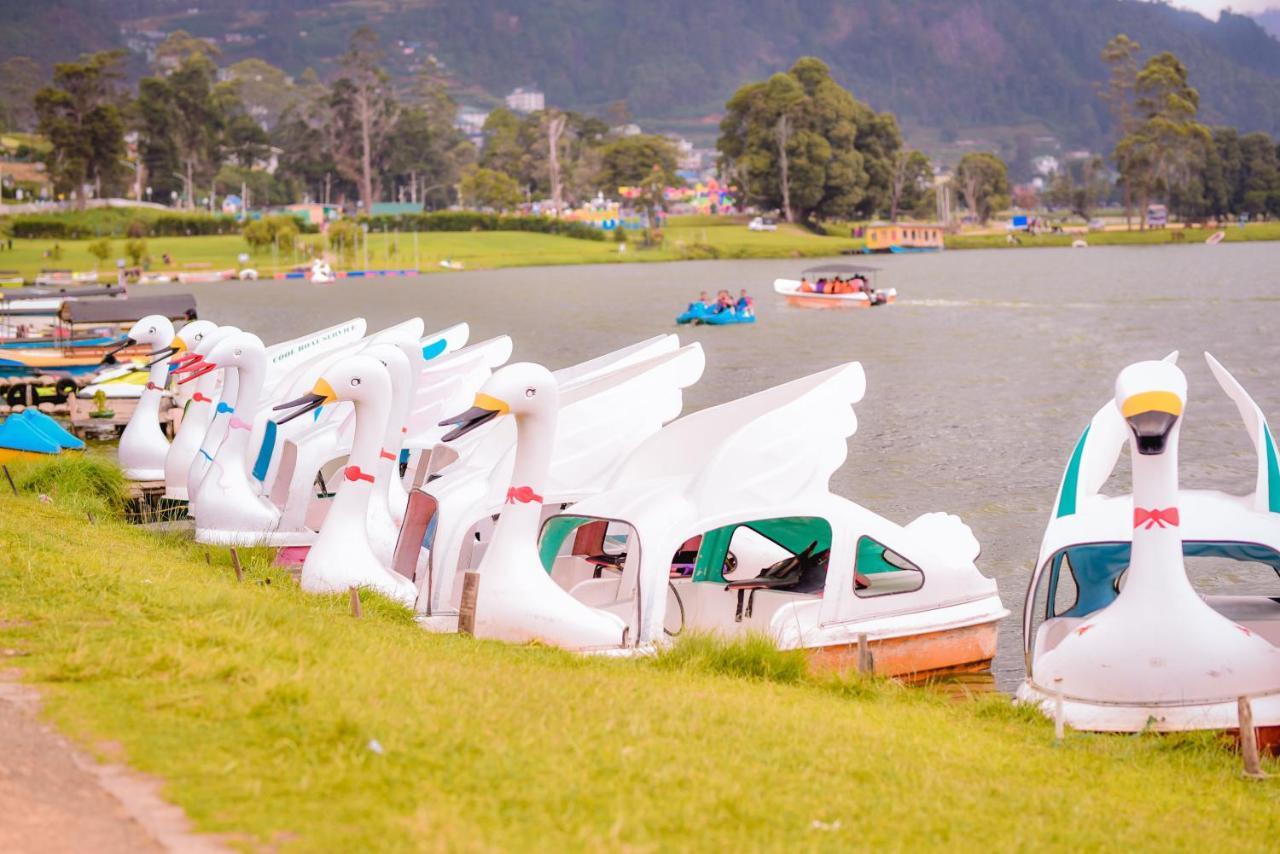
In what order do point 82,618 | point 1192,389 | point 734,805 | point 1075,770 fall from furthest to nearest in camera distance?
point 1192,389 < point 82,618 < point 1075,770 < point 734,805

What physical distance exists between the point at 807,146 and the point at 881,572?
135 meters

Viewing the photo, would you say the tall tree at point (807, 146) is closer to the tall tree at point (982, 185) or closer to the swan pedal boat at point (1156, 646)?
the tall tree at point (982, 185)

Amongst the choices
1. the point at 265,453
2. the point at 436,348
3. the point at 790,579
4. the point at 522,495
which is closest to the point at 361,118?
the point at 436,348

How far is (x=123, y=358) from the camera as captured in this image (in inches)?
1216

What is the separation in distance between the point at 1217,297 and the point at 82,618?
6861 centimetres

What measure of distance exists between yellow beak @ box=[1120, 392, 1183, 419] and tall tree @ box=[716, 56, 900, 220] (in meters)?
135

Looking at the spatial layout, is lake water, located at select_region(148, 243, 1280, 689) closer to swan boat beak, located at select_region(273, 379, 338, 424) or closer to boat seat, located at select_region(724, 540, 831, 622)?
boat seat, located at select_region(724, 540, 831, 622)

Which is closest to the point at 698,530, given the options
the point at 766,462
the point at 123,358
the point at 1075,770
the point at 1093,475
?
the point at 766,462

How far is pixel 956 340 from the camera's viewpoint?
5259cm

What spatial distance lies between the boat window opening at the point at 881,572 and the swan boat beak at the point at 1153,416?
2719mm

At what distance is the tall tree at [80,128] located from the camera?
132m

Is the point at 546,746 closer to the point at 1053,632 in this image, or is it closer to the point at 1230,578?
the point at 1053,632

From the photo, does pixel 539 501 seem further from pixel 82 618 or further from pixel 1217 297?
pixel 1217 297

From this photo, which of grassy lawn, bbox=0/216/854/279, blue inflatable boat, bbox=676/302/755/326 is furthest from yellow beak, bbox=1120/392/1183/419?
→ grassy lawn, bbox=0/216/854/279
